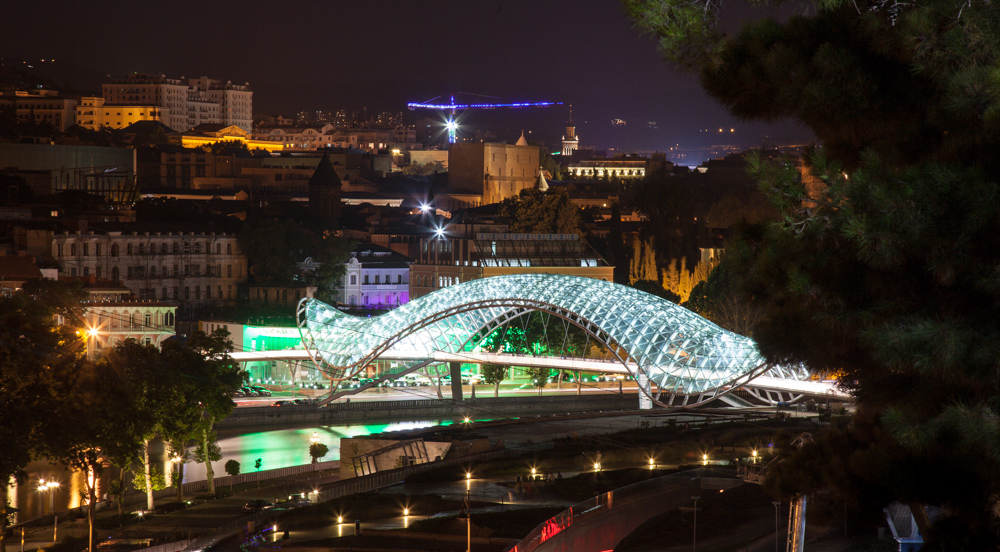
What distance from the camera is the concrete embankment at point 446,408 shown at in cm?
3972

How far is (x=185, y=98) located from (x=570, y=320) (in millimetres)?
149254

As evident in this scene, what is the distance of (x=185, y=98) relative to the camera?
172750 mm

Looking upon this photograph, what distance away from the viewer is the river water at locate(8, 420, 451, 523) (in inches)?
1067

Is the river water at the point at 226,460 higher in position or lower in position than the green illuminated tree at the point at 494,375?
lower

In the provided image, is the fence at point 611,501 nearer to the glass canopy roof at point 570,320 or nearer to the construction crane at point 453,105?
the glass canopy roof at point 570,320

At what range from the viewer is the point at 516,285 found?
3622cm

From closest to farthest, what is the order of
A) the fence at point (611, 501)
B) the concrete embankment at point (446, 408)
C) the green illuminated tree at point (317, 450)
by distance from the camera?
the fence at point (611, 501)
the green illuminated tree at point (317, 450)
the concrete embankment at point (446, 408)

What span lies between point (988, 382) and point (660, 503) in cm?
1287

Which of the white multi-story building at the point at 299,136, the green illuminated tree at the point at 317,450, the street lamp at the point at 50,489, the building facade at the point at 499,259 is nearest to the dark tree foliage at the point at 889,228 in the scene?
the street lamp at the point at 50,489

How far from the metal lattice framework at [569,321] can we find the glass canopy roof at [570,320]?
0.09 ft

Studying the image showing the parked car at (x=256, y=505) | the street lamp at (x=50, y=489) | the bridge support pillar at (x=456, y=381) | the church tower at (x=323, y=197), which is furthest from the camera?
the church tower at (x=323, y=197)

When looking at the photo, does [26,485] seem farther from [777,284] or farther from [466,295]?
[777,284]

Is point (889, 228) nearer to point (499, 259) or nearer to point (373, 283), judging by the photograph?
point (499, 259)

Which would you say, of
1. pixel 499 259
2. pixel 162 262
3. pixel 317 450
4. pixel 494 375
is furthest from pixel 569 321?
pixel 162 262
